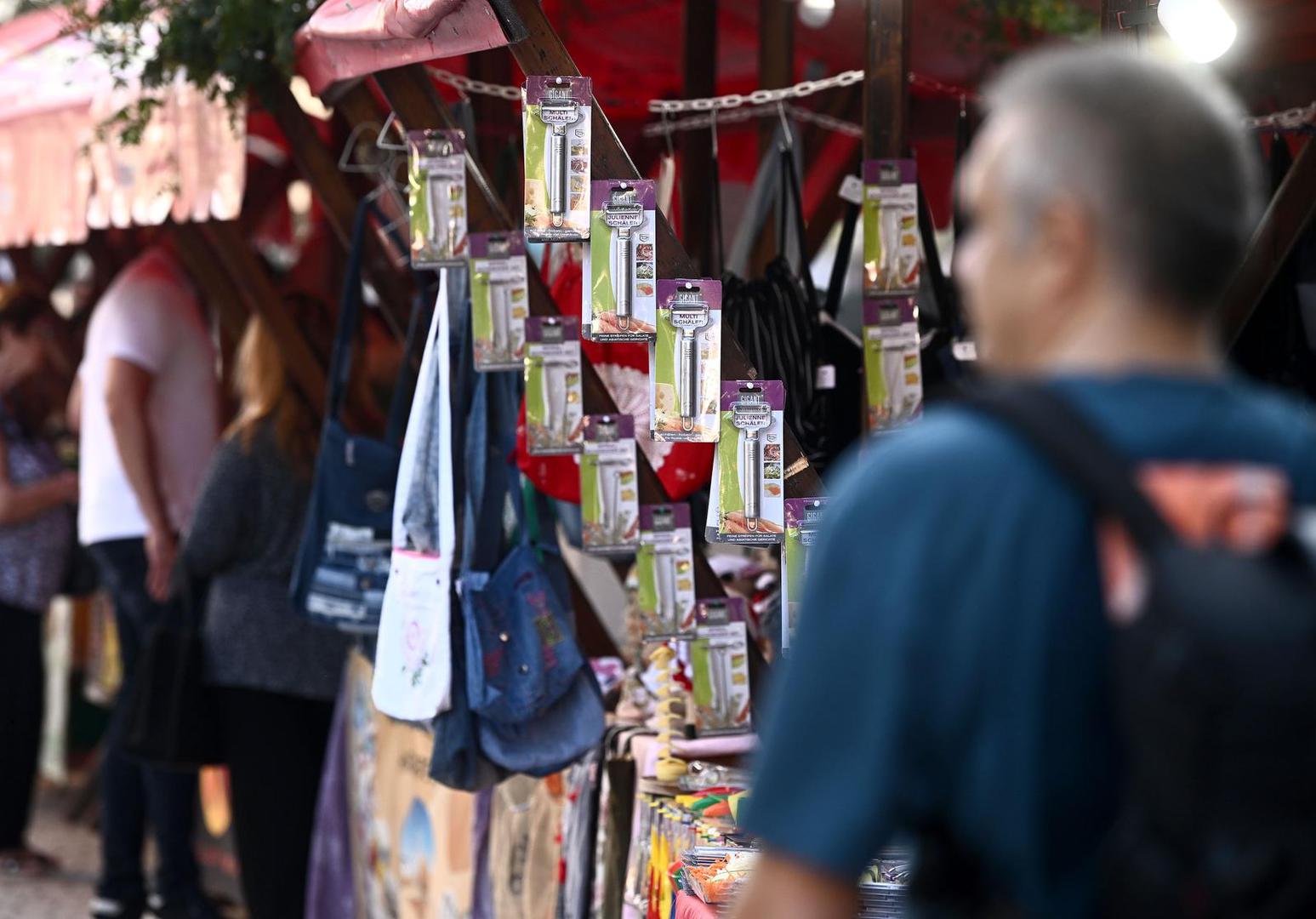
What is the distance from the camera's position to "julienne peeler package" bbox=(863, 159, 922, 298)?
350 cm

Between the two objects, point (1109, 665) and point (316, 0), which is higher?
point (316, 0)

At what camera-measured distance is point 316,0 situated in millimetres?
4004

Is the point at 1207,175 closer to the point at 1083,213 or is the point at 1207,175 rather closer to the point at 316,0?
the point at 1083,213

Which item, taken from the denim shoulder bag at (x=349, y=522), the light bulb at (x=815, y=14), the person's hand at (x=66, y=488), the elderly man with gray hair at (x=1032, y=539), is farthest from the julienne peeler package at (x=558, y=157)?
the person's hand at (x=66, y=488)

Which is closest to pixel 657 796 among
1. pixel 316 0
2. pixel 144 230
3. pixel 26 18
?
pixel 316 0

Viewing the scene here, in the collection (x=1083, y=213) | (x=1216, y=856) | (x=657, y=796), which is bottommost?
(x=657, y=796)

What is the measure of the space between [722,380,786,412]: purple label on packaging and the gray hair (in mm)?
1579

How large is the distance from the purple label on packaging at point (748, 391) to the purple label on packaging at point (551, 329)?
0.50 meters

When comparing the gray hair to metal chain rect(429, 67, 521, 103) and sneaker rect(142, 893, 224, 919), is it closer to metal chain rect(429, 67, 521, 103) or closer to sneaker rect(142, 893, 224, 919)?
metal chain rect(429, 67, 521, 103)

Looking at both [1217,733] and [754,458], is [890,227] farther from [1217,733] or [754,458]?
[1217,733]

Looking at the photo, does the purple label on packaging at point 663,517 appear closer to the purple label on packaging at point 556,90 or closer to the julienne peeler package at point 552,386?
the julienne peeler package at point 552,386

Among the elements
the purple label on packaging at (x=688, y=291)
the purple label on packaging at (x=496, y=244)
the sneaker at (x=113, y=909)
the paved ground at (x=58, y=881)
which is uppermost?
the purple label on packaging at (x=496, y=244)

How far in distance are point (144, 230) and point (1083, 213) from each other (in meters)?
6.08

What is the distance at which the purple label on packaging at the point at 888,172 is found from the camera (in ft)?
11.4
